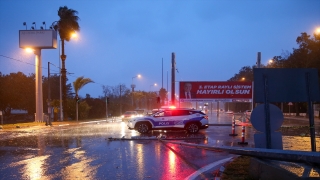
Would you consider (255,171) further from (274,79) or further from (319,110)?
(319,110)

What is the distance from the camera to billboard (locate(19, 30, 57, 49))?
4553cm

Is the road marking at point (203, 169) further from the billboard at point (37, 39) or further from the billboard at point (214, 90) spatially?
the billboard at point (37, 39)

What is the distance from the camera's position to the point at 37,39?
45719 mm

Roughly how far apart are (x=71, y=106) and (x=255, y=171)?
168 ft

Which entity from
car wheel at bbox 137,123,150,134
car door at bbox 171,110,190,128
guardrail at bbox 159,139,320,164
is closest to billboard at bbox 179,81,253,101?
car door at bbox 171,110,190,128

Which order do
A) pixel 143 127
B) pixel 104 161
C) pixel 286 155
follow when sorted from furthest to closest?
pixel 143 127
pixel 104 161
pixel 286 155

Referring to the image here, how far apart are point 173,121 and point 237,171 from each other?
13369 mm

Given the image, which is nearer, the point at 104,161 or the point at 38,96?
the point at 104,161

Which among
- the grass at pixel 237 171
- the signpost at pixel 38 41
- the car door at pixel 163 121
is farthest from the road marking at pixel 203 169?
the signpost at pixel 38 41

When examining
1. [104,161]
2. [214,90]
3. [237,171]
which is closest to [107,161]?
[104,161]

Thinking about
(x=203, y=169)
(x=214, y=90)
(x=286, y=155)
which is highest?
(x=214, y=90)

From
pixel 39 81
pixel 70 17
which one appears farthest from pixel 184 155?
pixel 70 17

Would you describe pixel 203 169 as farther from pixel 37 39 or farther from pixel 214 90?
pixel 37 39

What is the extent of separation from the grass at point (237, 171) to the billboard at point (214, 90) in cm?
2760
